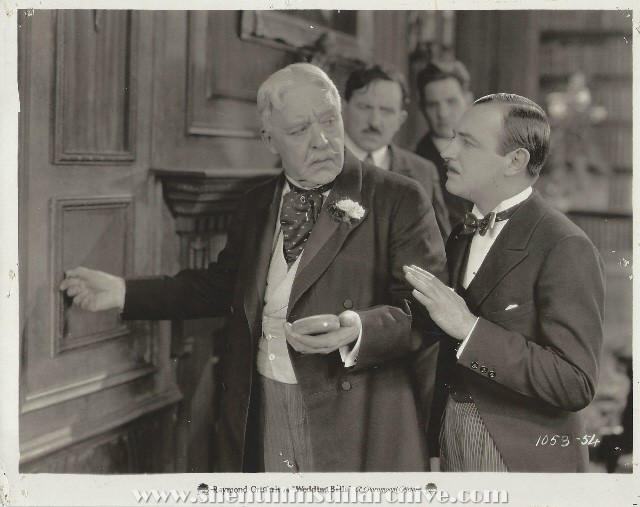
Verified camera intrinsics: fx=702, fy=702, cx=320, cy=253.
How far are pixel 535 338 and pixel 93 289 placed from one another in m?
1.01

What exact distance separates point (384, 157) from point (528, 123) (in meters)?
0.68

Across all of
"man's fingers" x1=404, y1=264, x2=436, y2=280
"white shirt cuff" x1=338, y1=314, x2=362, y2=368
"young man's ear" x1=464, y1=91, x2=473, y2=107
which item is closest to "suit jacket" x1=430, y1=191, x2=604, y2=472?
"man's fingers" x1=404, y1=264, x2=436, y2=280

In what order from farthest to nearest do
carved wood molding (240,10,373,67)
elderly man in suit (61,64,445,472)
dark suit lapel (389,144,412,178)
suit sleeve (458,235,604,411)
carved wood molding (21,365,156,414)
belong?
dark suit lapel (389,144,412,178) → carved wood molding (240,10,373,67) → carved wood molding (21,365,156,414) → elderly man in suit (61,64,445,472) → suit sleeve (458,235,604,411)

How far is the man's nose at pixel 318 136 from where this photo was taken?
148 cm

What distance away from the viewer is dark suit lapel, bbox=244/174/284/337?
156 centimetres

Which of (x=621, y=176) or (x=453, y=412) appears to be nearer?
(x=453, y=412)

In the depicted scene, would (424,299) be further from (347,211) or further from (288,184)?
(288,184)

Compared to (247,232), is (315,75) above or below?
above

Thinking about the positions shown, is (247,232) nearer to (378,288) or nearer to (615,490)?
(378,288)

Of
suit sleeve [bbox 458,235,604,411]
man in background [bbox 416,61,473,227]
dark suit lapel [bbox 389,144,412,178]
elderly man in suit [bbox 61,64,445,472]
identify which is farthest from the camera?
man in background [bbox 416,61,473,227]

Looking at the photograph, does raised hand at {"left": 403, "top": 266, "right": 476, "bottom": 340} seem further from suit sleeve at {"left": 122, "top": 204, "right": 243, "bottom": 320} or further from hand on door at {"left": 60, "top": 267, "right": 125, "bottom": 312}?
hand on door at {"left": 60, "top": 267, "right": 125, "bottom": 312}

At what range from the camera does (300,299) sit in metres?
1.50

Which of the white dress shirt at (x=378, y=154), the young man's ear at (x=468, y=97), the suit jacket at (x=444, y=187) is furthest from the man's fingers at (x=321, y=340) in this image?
the young man's ear at (x=468, y=97)
